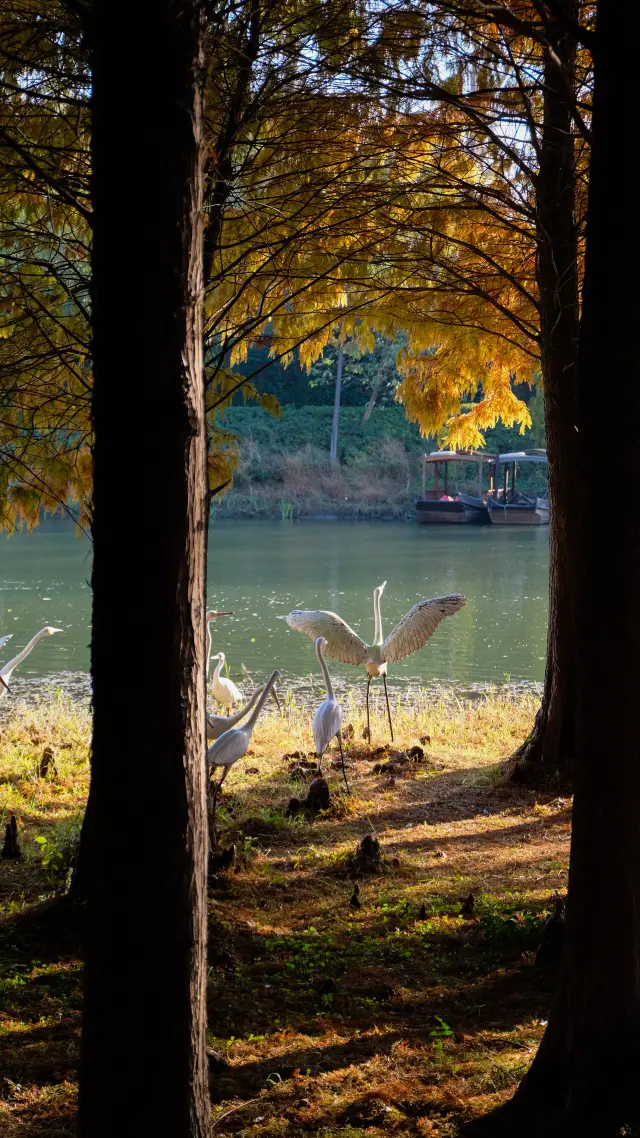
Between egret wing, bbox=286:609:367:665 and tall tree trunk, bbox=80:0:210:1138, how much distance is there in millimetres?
6258

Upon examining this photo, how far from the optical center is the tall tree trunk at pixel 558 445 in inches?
235

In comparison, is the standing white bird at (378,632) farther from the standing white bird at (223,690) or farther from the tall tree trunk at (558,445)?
the tall tree trunk at (558,445)

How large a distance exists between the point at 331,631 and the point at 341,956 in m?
4.73

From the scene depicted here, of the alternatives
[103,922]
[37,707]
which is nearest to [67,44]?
[103,922]

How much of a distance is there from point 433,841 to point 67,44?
424 centimetres

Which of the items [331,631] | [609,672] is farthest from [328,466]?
[609,672]

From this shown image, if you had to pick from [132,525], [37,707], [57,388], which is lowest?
[37,707]

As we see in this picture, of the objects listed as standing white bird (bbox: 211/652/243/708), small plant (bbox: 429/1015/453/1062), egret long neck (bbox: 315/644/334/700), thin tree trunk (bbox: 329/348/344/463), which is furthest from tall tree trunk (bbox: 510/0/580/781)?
thin tree trunk (bbox: 329/348/344/463)

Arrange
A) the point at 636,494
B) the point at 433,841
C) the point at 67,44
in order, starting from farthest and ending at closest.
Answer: the point at 433,841 < the point at 67,44 < the point at 636,494

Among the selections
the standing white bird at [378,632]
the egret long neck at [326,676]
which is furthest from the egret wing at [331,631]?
the egret long neck at [326,676]

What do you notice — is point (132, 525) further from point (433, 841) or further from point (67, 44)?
point (433, 841)

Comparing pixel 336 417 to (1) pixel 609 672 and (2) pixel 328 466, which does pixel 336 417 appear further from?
(1) pixel 609 672

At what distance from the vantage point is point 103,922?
6.84 ft

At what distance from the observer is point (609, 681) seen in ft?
8.14
